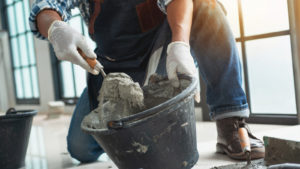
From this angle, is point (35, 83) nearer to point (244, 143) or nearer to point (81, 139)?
point (81, 139)

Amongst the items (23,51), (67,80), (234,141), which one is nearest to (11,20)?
(23,51)

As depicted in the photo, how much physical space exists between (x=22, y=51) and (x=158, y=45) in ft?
16.0

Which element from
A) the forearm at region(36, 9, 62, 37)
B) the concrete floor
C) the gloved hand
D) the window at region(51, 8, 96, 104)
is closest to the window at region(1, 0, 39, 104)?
the window at region(51, 8, 96, 104)

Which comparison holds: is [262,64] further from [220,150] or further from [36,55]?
[36,55]

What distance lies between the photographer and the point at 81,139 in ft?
5.53

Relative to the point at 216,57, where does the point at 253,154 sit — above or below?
below

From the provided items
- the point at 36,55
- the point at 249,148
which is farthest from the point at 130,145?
the point at 36,55

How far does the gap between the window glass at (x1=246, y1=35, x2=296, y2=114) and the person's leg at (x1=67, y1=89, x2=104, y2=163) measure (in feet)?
4.22

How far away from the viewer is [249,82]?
2434 millimetres

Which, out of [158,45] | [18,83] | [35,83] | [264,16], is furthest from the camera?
[18,83]

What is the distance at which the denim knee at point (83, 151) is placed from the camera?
1687 mm

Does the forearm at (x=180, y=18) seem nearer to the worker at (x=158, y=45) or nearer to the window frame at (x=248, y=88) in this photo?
the worker at (x=158, y=45)

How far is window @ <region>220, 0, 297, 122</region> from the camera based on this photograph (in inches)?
88.0

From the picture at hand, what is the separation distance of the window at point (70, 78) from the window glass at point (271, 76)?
2.48 meters
